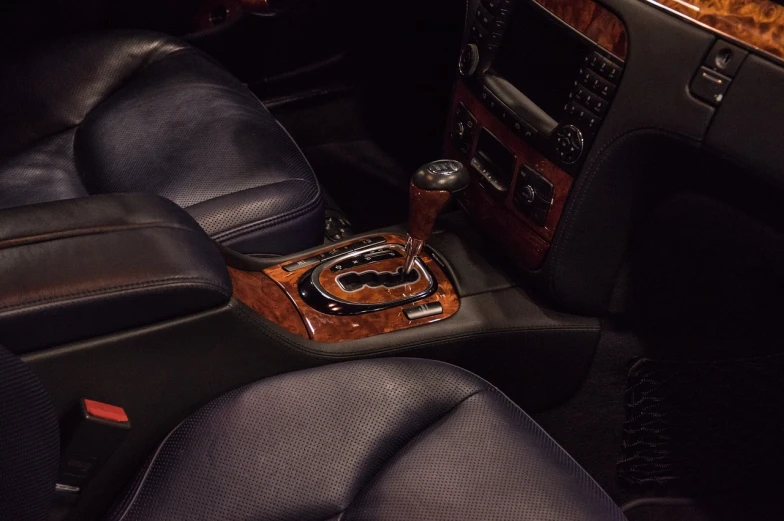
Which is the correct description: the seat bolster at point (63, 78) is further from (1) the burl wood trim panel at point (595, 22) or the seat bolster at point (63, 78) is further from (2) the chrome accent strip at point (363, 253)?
(1) the burl wood trim panel at point (595, 22)

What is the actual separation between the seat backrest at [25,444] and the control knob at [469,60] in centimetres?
74

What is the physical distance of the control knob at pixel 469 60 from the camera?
Answer: 1153 millimetres

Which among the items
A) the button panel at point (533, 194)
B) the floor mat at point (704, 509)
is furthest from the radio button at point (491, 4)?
the floor mat at point (704, 509)

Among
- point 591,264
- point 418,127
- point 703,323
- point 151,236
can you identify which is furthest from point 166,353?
point 418,127

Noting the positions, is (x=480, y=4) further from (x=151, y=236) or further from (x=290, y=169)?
(x=151, y=236)

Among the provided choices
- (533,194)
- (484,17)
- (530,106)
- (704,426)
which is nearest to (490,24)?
(484,17)

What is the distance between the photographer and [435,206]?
1.07 m

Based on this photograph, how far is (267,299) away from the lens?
1.08 metres

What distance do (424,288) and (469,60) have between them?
13.6 inches

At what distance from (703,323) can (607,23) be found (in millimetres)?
488

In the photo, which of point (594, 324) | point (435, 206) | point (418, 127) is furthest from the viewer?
point (418, 127)

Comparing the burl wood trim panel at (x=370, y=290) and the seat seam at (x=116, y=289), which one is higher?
the seat seam at (x=116, y=289)

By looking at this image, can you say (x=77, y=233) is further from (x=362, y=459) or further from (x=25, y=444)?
(x=362, y=459)

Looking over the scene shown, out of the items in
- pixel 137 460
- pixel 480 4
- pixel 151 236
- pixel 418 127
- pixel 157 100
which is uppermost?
pixel 480 4
